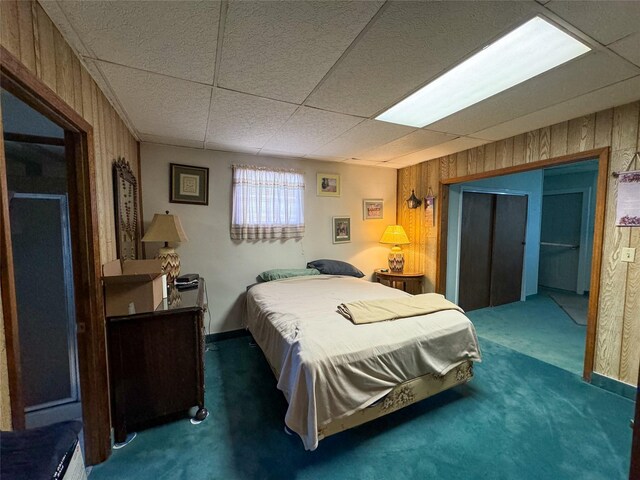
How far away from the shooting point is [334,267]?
3.61 metres

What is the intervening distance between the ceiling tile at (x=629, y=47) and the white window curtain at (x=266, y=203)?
283cm

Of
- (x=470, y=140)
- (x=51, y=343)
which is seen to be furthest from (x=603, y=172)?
(x=51, y=343)

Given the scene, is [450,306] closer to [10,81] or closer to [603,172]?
[603,172]

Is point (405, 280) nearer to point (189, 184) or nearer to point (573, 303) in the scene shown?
point (189, 184)

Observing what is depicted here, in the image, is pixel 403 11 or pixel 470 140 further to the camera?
pixel 470 140

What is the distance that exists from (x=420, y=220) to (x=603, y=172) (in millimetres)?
1950

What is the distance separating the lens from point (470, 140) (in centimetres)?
289

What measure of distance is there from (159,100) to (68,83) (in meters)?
0.65

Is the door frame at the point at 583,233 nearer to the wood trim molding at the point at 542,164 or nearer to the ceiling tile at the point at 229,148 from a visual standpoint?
the wood trim molding at the point at 542,164

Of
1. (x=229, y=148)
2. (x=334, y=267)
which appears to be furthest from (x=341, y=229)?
(x=229, y=148)

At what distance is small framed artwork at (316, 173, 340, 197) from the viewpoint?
3.73m

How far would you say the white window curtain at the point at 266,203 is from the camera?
10.7ft

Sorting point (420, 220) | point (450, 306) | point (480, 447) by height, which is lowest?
point (480, 447)

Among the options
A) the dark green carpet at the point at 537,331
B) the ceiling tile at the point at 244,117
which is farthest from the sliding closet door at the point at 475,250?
the ceiling tile at the point at 244,117
